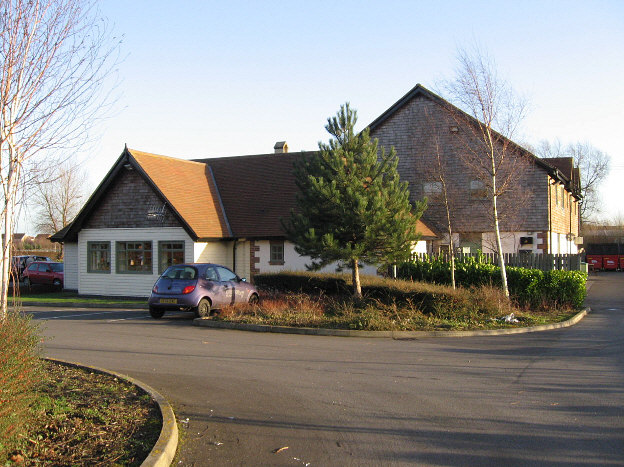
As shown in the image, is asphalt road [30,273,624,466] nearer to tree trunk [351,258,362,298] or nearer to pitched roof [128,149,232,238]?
tree trunk [351,258,362,298]

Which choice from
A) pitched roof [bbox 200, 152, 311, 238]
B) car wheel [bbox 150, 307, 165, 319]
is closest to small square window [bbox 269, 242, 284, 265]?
pitched roof [bbox 200, 152, 311, 238]

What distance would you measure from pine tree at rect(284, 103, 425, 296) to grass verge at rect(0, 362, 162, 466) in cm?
916

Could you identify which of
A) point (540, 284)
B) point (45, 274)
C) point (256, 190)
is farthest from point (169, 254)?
point (540, 284)

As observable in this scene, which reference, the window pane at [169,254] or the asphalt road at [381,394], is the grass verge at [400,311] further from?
the window pane at [169,254]

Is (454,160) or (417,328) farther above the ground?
(454,160)

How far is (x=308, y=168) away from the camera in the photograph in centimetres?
1712

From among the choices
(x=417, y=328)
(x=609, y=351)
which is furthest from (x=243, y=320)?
(x=609, y=351)

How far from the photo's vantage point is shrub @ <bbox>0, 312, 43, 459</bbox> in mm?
4966

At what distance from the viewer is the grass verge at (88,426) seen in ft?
17.3

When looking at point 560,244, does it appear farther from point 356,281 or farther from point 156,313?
point 156,313

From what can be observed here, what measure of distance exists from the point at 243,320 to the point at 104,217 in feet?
44.3

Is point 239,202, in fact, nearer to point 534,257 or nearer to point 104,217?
point 104,217

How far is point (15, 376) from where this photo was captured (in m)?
5.52

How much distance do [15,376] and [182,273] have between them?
37.6 ft
